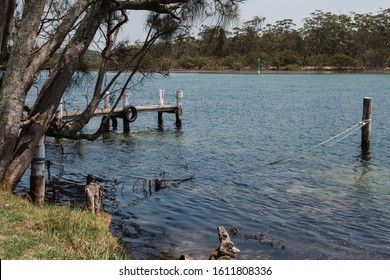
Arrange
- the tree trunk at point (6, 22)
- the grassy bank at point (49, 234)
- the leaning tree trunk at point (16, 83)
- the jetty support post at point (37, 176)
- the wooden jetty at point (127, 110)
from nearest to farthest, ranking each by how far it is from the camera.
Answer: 1. the grassy bank at point (49, 234)
2. the leaning tree trunk at point (16, 83)
3. the tree trunk at point (6, 22)
4. the jetty support post at point (37, 176)
5. the wooden jetty at point (127, 110)

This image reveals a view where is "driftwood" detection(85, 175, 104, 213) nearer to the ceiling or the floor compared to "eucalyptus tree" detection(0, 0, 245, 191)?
nearer to the floor

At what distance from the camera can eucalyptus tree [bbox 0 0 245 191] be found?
8.52m

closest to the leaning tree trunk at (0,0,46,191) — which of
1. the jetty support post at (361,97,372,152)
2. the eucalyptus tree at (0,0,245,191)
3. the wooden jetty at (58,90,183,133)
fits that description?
the eucalyptus tree at (0,0,245,191)

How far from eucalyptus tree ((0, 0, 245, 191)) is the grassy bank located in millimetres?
1349

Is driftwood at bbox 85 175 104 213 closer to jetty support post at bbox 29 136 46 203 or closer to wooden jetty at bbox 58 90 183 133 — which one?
jetty support post at bbox 29 136 46 203

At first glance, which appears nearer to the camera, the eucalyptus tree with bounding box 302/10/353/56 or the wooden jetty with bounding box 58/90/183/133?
the wooden jetty with bounding box 58/90/183/133

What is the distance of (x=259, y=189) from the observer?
1434cm

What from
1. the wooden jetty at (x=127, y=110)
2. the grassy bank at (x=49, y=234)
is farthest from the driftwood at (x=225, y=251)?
the wooden jetty at (x=127, y=110)

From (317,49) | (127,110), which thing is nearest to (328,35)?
(317,49)

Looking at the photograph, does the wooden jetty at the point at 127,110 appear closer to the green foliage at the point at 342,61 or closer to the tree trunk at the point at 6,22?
the tree trunk at the point at 6,22

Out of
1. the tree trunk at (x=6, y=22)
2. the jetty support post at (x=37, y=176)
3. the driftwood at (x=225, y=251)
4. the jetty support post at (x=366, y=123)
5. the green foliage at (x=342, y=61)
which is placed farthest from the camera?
the green foliage at (x=342, y=61)

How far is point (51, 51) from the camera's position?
9352mm

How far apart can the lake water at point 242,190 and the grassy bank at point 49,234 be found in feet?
5.89

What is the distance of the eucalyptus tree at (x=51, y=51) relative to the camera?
852 cm
